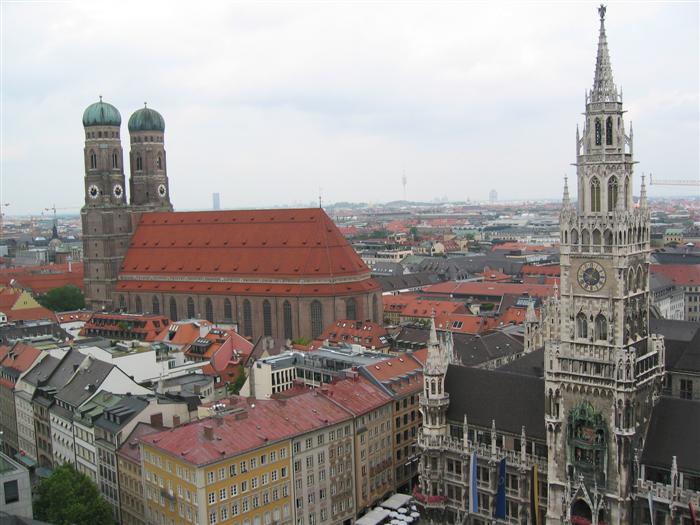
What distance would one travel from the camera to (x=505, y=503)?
71.2 metres

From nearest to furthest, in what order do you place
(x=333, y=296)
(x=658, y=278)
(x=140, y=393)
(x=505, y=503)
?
(x=505, y=503) → (x=140, y=393) → (x=333, y=296) → (x=658, y=278)

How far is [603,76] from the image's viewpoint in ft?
210

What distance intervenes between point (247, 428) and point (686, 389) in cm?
4424

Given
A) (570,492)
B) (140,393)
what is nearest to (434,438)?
(570,492)

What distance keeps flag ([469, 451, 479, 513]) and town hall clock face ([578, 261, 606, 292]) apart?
18.9m

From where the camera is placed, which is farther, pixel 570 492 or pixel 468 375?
pixel 468 375

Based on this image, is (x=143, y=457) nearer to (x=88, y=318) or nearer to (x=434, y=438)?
(x=434, y=438)

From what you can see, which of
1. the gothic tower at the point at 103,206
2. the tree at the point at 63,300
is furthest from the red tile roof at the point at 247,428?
the tree at the point at 63,300

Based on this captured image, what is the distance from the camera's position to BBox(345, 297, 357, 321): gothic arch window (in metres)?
148

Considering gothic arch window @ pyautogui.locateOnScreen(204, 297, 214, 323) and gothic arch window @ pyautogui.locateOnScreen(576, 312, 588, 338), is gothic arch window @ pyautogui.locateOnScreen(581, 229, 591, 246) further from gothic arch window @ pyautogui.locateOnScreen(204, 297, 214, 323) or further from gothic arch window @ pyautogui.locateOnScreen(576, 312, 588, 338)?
gothic arch window @ pyautogui.locateOnScreen(204, 297, 214, 323)

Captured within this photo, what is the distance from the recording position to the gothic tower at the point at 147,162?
182 metres

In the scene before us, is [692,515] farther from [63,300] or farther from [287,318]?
[63,300]

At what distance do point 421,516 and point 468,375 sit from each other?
1483 centimetres

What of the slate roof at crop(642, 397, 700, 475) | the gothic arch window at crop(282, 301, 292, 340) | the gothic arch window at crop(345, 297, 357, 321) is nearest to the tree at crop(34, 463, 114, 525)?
the slate roof at crop(642, 397, 700, 475)
